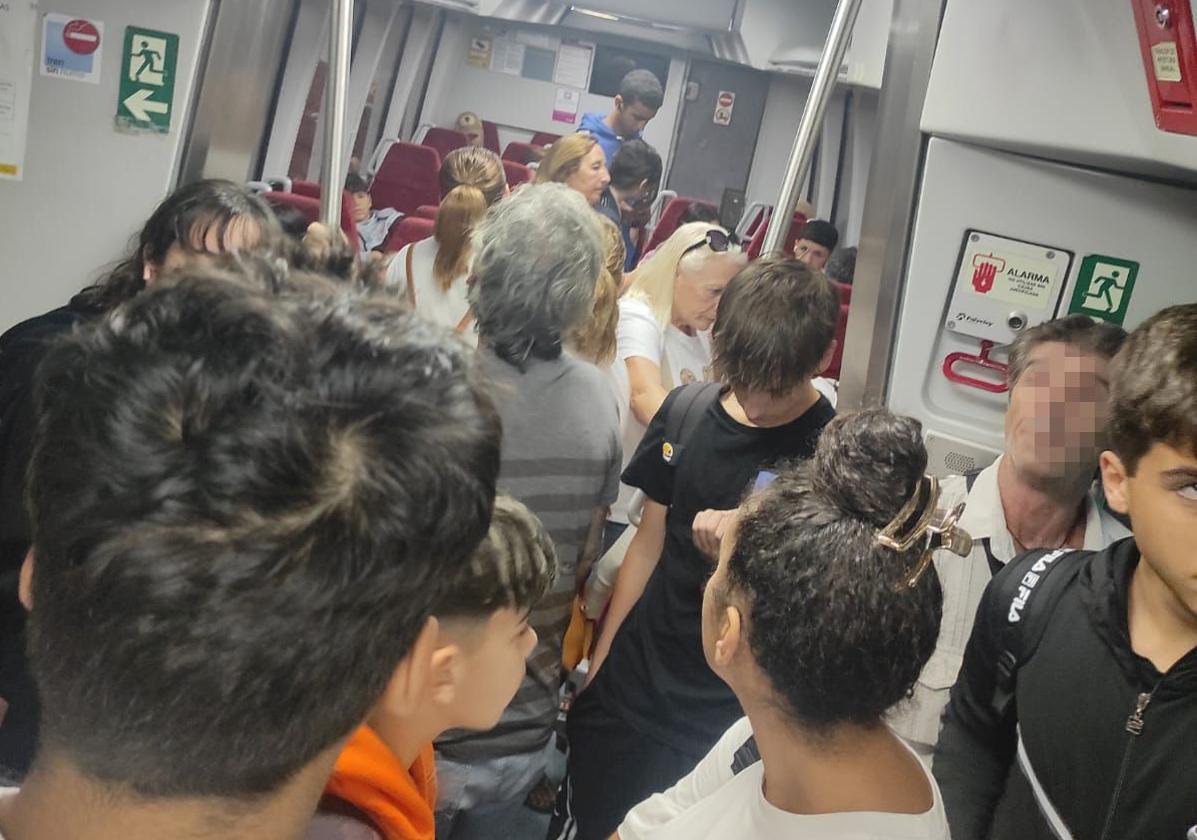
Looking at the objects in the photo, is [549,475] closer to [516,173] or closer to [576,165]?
[576,165]

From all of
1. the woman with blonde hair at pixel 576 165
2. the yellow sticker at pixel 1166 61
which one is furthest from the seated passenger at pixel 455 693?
the woman with blonde hair at pixel 576 165

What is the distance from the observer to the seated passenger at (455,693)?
0.95 m

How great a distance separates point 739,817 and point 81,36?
254cm

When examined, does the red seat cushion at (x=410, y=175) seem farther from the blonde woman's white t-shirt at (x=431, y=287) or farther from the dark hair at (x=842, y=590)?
the dark hair at (x=842, y=590)

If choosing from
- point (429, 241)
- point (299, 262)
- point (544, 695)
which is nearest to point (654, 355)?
point (429, 241)

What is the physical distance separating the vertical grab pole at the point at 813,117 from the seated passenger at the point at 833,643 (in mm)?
1607

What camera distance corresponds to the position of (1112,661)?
4.42 feet

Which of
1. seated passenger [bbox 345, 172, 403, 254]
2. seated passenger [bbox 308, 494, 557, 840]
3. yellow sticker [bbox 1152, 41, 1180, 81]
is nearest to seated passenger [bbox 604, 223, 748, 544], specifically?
yellow sticker [bbox 1152, 41, 1180, 81]

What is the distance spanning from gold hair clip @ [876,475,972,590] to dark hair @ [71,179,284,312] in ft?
4.21

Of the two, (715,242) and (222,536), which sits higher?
(715,242)

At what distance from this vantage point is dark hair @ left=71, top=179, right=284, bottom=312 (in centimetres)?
191

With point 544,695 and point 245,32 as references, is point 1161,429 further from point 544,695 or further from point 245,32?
point 245,32

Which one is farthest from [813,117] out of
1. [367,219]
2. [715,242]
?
[367,219]

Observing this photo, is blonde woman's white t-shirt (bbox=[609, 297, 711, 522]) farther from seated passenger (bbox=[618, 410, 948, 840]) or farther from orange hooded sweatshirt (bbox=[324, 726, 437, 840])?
orange hooded sweatshirt (bbox=[324, 726, 437, 840])
